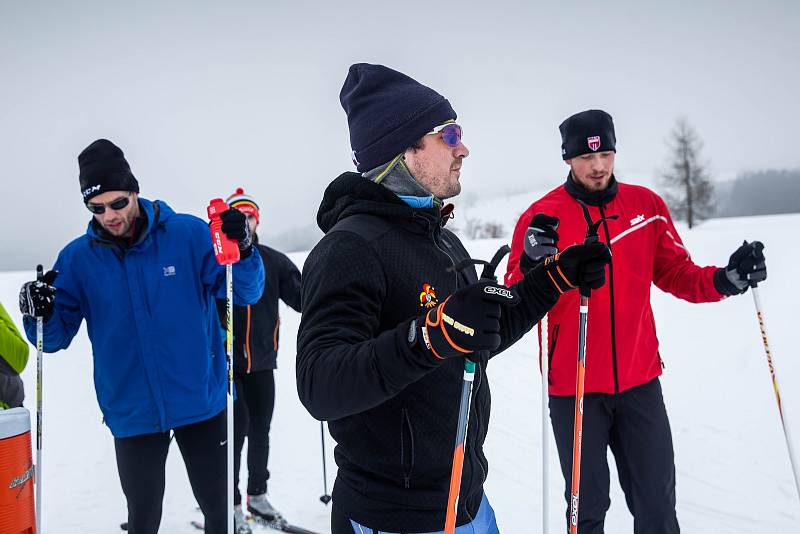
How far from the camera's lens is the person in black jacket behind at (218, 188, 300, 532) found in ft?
13.9

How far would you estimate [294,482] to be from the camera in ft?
17.2

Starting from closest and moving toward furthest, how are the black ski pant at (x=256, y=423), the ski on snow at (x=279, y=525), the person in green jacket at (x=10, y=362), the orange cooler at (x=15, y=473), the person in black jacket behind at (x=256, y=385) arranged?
the orange cooler at (x=15, y=473) → the person in green jacket at (x=10, y=362) → the ski on snow at (x=279, y=525) → the person in black jacket behind at (x=256, y=385) → the black ski pant at (x=256, y=423)

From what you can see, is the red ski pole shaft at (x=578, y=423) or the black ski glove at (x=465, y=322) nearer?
the black ski glove at (x=465, y=322)

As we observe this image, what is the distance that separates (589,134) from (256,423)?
3156 mm

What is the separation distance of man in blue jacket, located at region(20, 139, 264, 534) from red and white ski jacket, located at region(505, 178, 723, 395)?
1.64 meters

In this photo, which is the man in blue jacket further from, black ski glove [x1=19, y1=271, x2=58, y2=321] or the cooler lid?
the cooler lid

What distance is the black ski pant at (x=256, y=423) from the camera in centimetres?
435

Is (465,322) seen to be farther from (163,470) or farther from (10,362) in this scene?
(10,362)

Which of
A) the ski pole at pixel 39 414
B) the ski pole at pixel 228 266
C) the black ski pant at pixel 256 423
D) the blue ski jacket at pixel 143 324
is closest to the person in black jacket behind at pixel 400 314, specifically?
the ski pole at pixel 228 266

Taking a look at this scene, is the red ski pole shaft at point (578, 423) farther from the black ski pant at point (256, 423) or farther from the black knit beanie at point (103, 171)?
the black ski pant at point (256, 423)

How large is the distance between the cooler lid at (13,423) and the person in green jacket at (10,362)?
0.74 metres

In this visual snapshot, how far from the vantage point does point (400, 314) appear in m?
1.57

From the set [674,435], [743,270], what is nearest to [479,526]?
[743,270]

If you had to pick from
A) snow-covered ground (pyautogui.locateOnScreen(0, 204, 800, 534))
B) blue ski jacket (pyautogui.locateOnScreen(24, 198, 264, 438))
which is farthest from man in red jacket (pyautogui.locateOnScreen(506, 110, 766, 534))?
blue ski jacket (pyautogui.locateOnScreen(24, 198, 264, 438))
